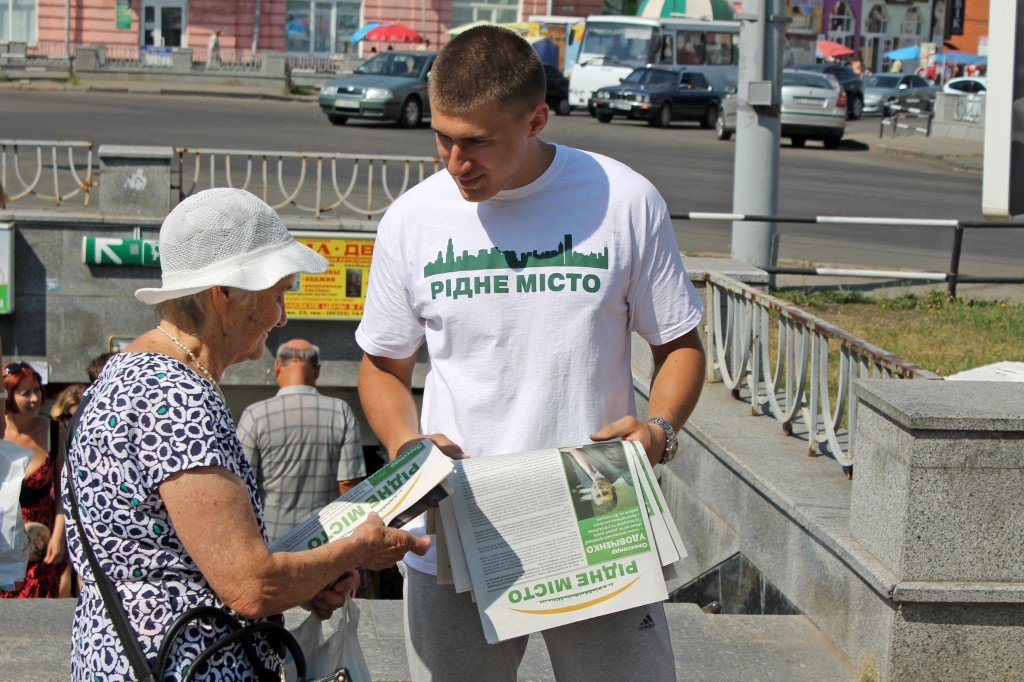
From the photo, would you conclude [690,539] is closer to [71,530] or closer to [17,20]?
[71,530]

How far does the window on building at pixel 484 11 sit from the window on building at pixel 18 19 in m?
15.1

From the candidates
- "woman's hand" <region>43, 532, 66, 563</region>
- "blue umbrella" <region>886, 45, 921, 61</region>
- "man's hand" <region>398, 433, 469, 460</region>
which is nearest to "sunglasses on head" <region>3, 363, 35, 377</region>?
"woman's hand" <region>43, 532, 66, 563</region>

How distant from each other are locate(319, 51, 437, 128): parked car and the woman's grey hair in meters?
25.9

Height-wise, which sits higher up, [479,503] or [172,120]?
[172,120]

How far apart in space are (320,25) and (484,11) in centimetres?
627

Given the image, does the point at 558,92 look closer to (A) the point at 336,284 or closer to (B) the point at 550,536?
(A) the point at 336,284

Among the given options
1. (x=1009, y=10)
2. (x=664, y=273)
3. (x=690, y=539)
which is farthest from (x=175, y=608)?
(x=690, y=539)

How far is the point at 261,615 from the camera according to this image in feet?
7.54

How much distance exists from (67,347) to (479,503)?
11.9m

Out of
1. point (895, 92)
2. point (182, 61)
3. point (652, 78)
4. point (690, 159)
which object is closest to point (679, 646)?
Result: point (690, 159)

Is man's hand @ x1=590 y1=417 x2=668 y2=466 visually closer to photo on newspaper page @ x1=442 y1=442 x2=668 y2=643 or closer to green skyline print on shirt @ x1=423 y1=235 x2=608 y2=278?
photo on newspaper page @ x1=442 y1=442 x2=668 y2=643

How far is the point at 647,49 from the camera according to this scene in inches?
1415

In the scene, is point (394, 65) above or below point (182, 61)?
below

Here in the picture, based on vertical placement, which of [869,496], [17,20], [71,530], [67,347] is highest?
[17,20]
